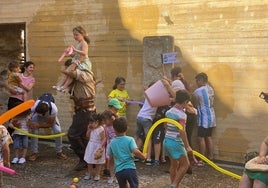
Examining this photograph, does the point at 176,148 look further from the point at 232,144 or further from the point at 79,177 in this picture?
the point at 232,144

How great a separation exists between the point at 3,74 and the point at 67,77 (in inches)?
155

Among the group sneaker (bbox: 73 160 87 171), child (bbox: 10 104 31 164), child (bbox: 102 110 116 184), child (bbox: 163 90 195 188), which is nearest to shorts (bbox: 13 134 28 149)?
child (bbox: 10 104 31 164)

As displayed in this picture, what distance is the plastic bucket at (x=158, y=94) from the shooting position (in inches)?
295

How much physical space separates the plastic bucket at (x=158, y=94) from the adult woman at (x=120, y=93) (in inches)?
42.9

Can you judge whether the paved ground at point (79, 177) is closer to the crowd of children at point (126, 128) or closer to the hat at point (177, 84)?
the crowd of children at point (126, 128)

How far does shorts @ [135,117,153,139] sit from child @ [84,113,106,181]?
1.45 metres

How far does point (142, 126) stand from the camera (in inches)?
335

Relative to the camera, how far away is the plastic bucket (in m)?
7.48

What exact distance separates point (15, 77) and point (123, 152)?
12.6 ft

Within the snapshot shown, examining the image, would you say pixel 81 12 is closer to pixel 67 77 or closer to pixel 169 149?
pixel 67 77

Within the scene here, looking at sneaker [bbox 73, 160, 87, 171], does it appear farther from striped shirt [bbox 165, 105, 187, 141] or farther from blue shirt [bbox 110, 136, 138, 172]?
blue shirt [bbox 110, 136, 138, 172]

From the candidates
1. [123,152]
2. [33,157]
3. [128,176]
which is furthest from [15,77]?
[128,176]

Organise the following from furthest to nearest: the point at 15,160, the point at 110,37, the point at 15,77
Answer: the point at 110,37
the point at 15,77
the point at 15,160

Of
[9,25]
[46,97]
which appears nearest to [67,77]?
[46,97]
